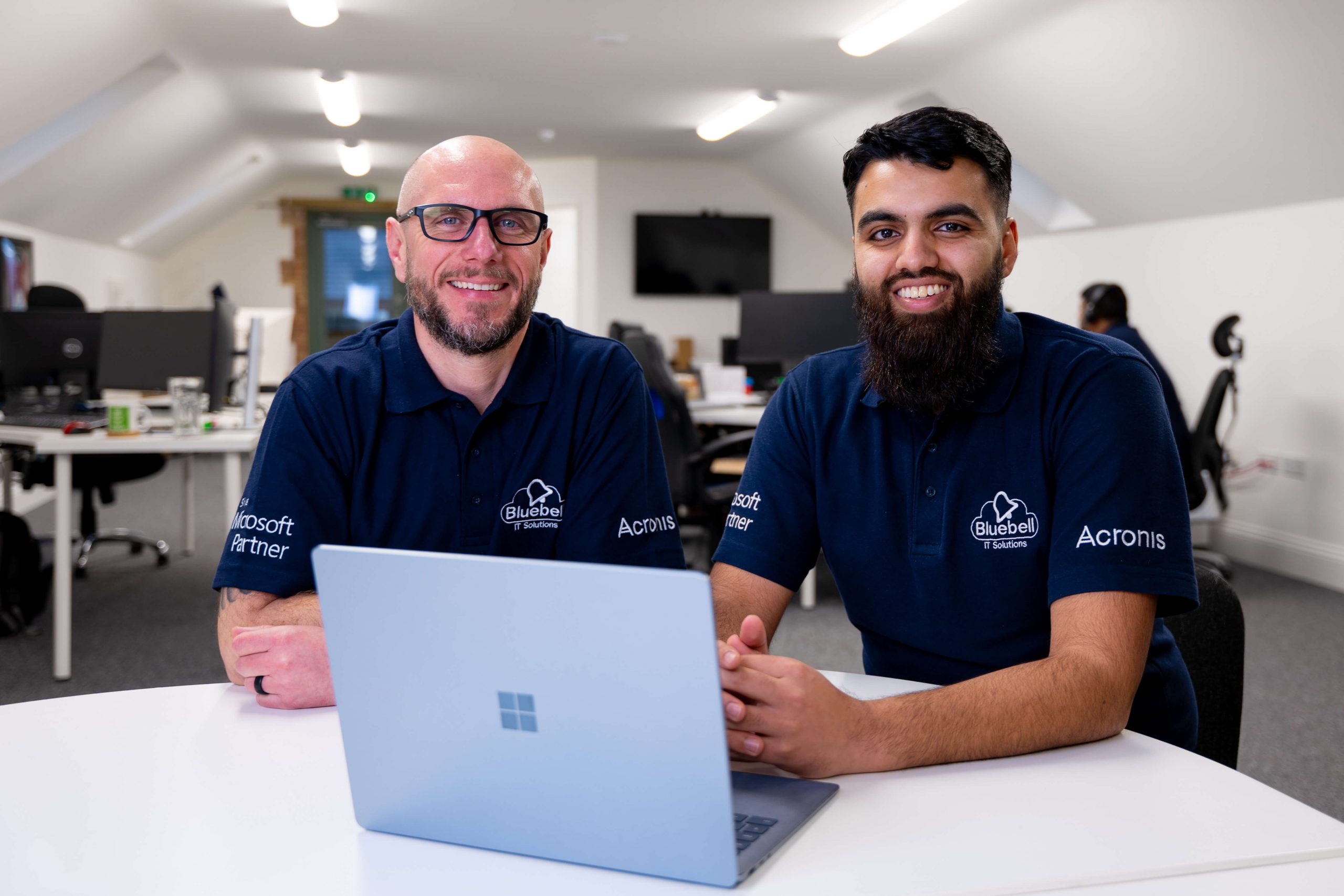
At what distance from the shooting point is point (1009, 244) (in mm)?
1482

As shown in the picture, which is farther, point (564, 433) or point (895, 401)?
point (564, 433)

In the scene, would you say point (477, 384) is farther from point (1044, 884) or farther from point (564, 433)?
point (1044, 884)

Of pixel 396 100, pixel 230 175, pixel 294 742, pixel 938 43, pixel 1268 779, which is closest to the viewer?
pixel 294 742

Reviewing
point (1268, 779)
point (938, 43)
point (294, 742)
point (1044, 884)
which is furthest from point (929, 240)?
point (938, 43)

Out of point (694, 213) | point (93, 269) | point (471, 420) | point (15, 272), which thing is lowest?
point (471, 420)

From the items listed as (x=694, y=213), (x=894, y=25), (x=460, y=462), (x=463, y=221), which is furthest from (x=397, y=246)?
(x=694, y=213)

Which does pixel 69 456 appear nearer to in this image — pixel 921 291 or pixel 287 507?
pixel 287 507

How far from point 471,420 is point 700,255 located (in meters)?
9.35

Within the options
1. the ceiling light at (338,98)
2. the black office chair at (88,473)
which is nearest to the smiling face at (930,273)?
the black office chair at (88,473)

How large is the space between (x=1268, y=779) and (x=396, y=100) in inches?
283

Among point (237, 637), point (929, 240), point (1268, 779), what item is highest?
point (929, 240)

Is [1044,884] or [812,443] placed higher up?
[812,443]

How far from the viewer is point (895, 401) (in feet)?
4.70

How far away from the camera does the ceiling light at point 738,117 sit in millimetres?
7926
